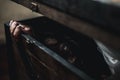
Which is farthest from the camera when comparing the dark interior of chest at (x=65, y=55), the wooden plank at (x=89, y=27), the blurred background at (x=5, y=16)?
the blurred background at (x=5, y=16)

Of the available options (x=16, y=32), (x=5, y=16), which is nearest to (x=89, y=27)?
(x=16, y=32)

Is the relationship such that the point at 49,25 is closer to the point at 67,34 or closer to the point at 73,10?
the point at 67,34

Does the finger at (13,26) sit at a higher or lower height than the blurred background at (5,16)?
higher

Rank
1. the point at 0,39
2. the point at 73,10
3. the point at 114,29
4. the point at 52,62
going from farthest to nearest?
the point at 0,39
the point at 52,62
the point at 73,10
the point at 114,29

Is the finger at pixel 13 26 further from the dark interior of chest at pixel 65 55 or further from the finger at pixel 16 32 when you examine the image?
the dark interior of chest at pixel 65 55

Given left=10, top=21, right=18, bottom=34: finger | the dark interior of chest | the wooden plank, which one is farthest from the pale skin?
the wooden plank

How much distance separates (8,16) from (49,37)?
0.83 m

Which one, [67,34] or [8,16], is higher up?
[67,34]

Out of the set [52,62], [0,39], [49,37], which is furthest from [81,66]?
[0,39]

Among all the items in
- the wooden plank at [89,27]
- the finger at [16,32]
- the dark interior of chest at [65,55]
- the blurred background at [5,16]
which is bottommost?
the blurred background at [5,16]

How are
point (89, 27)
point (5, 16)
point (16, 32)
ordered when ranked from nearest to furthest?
point (89, 27), point (16, 32), point (5, 16)

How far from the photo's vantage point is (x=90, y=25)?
0.89 meters

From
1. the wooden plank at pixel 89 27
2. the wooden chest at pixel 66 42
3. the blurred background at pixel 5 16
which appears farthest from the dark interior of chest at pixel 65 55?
the blurred background at pixel 5 16

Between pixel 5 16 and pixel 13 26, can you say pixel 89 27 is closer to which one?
pixel 13 26
